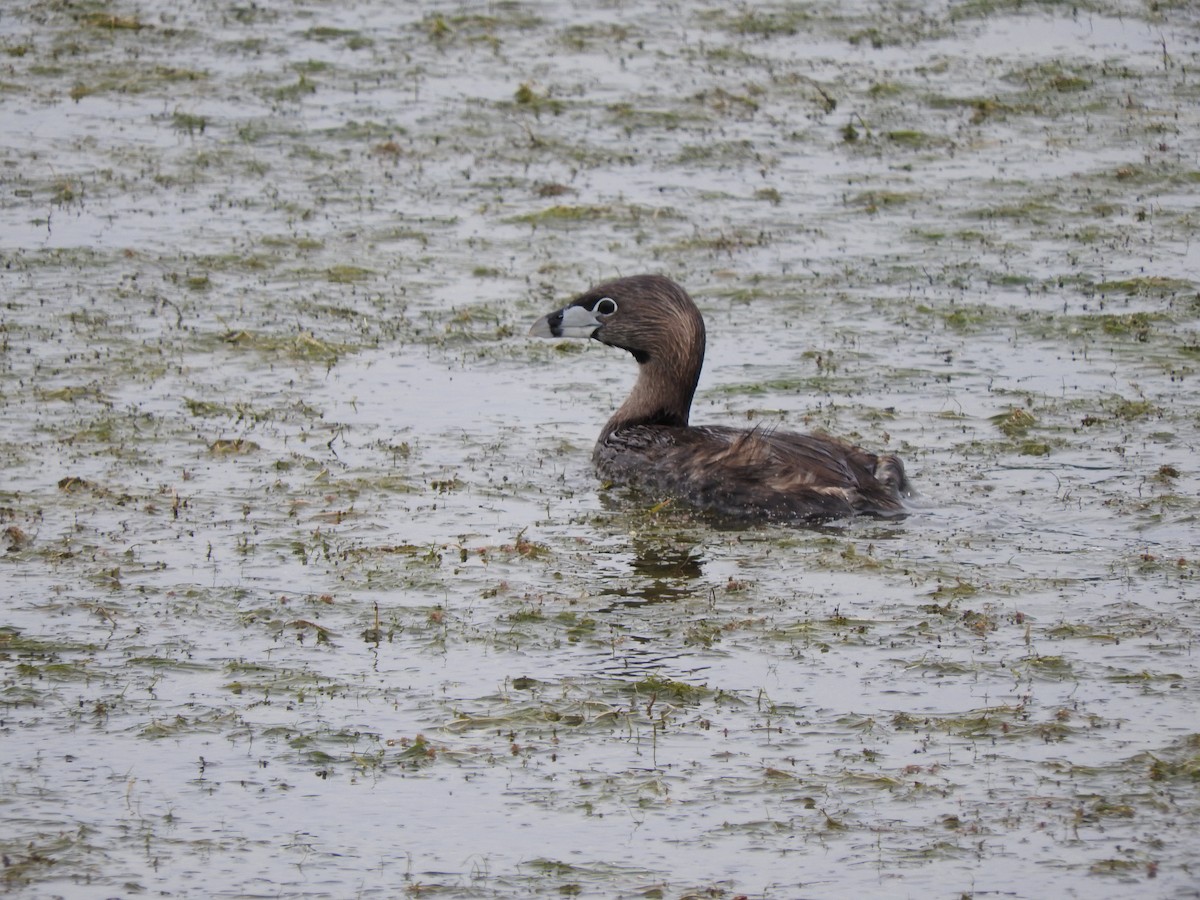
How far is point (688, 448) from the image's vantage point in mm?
12773

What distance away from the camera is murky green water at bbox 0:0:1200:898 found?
8.23 m

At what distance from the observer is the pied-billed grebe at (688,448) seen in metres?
12.0

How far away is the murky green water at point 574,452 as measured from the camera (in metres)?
8.23

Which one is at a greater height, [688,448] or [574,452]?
[688,448]

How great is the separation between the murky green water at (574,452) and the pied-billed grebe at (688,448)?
0.27 meters

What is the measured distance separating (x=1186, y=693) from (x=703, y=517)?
3.58 meters

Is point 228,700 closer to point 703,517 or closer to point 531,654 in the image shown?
point 531,654

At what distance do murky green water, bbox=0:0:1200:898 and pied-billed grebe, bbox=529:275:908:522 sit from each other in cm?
27

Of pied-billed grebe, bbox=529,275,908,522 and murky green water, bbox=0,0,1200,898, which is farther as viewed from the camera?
pied-billed grebe, bbox=529,275,908,522

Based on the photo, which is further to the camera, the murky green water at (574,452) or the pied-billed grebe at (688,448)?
the pied-billed grebe at (688,448)

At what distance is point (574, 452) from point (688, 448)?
0.93m

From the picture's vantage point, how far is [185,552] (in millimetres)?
11258

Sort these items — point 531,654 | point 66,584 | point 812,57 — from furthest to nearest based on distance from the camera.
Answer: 1. point 812,57
2. point 66,584
3. point 531,654

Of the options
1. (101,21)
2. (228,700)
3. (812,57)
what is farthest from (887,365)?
(101,21)
